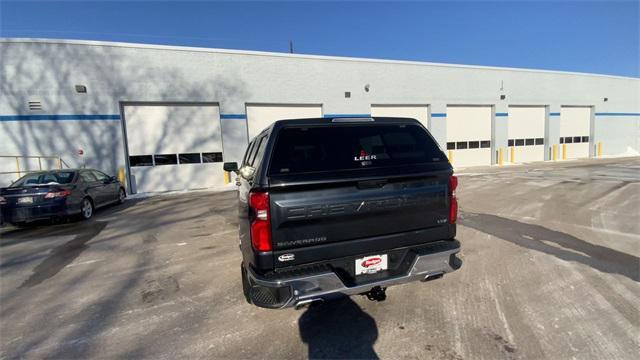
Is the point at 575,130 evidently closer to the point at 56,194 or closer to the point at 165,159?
the point at 165,159

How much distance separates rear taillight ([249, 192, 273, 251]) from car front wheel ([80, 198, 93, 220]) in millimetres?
8362

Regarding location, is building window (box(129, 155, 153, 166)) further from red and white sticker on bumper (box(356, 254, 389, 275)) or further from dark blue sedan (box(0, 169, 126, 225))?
red and white sticker on bumper (box(356, 254, 389, 275))

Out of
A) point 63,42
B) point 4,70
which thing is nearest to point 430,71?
point 63,42

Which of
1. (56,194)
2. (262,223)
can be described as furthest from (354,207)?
(56,194)

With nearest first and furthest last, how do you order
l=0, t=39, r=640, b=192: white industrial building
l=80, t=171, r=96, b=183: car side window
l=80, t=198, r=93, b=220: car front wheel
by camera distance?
1. l=80, t=198, r=93, b=220: car front wheel
2. l=80, t=171, r=96, b=183: car side window
3. l=0, t=39, r=640, b=192: white industrial building

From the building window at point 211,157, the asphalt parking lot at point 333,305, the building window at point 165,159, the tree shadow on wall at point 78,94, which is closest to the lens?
the asphalt parking lot at point 333,305

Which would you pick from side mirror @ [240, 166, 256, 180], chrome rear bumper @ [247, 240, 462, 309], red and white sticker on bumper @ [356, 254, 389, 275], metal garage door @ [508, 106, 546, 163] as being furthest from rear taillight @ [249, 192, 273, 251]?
metal garage door @ [508, 106, 546, 163]

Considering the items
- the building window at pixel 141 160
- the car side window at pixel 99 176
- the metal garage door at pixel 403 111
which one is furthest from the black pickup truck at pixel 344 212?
the metal garage door at pixel 403 111

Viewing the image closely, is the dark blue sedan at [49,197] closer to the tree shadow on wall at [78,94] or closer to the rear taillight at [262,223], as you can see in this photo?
the tree shadow on wall at [78,94]

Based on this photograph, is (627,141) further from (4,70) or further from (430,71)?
(4,70)

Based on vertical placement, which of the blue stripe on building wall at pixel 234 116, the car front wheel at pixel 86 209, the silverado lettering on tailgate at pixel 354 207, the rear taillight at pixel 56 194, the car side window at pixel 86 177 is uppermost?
the blue stripe on building wall at pixel 234 116

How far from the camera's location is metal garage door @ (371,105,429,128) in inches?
778

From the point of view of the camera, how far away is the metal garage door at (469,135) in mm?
21484

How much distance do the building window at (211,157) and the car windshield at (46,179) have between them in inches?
303
